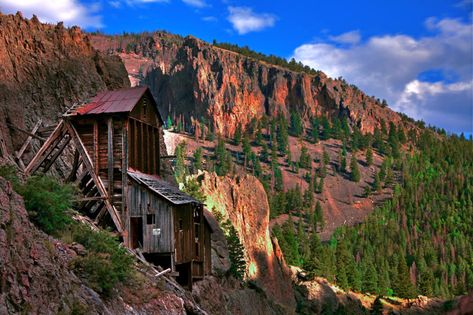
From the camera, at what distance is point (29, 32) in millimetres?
30516

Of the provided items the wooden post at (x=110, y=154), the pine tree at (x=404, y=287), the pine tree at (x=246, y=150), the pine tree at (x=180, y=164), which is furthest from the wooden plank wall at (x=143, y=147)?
the pine tree at (x=246, y=150)

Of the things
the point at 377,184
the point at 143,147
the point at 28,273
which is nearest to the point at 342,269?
the point at 143,147

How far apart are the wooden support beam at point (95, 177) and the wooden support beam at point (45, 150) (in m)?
0.38

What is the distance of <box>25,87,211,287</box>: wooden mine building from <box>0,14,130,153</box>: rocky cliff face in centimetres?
275

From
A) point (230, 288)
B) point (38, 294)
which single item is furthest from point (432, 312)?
point (38, 294)

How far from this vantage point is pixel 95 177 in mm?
25656

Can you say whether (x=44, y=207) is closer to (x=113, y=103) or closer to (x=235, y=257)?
(x=113, y=103)

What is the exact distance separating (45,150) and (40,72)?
6427mm

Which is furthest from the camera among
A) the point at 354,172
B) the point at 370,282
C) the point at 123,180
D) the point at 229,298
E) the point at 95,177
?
the point at 354,172

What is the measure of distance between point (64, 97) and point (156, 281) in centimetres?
1385

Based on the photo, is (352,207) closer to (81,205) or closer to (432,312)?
(432,312)

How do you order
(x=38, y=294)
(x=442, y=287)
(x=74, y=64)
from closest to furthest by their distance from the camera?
(x=38, y=294) < (x=74, y=64) < (x=442, y=287)

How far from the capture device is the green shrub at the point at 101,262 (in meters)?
16.2

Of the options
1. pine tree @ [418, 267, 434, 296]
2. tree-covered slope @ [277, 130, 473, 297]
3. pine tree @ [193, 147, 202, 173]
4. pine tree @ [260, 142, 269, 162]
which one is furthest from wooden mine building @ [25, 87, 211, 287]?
pine tree @ [260, 142, 269, 162]
